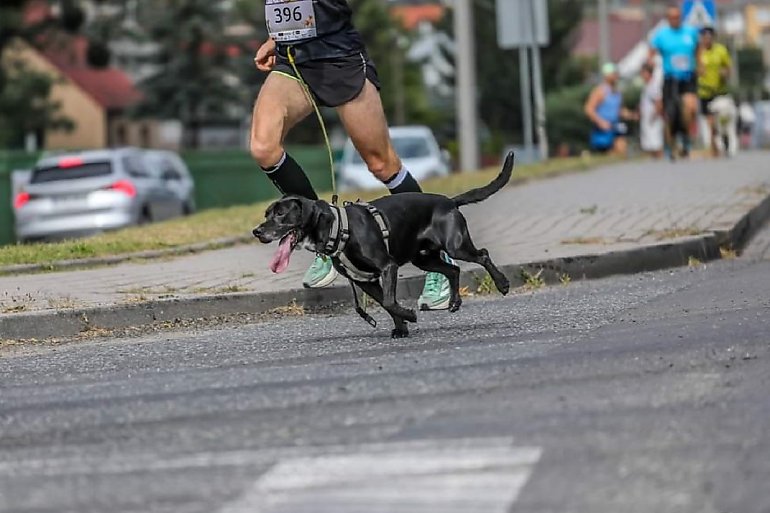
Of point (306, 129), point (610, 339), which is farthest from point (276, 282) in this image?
point (306, 129)

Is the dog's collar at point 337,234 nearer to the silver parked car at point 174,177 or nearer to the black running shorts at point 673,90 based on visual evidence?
the black running shorts at point 673,90

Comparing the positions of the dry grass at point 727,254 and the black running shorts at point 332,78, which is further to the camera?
the dry grass at point 727,254

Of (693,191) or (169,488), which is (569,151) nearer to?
(693,191)

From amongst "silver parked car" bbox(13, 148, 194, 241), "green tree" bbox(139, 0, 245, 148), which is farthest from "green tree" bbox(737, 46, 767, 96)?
"silver parked car" bbox(13, 148, 194, 241)

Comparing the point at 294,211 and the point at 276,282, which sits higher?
the point at 294,211

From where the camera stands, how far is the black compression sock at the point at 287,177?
8914 mm

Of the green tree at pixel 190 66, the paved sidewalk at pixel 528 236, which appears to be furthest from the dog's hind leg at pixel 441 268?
the green tree at pixel 190 66

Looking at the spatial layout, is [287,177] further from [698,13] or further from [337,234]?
[698,13]

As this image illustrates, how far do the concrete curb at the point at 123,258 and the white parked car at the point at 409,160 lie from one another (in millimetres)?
15504

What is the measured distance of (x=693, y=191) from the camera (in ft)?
52.8

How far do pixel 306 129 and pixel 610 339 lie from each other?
75058mm

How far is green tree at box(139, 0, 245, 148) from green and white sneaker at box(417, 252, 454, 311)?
234ft

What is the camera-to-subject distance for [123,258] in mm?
12648

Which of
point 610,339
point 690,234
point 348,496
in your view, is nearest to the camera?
point 348,496
